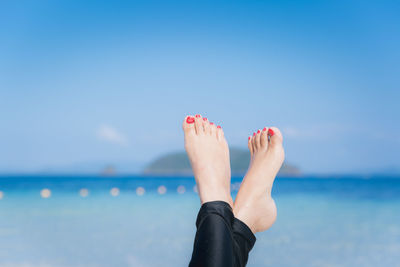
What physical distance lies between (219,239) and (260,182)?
0.62 meters

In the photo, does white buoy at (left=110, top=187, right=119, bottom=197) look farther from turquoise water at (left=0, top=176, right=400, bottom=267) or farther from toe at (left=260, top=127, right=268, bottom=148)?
toe at (left=260, top=127, right=268, bottom=148)

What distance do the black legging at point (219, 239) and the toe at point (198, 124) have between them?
64 centimetres

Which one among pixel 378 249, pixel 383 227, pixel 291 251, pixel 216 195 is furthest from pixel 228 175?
pixel 383 227

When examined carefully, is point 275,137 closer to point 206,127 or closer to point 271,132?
point 271,132

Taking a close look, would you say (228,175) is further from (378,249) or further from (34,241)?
(34,241)

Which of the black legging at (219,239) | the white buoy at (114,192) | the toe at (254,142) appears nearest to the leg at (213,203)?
the black legging at (219,239)

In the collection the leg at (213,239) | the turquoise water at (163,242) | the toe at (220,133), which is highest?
the toe at (220,133)

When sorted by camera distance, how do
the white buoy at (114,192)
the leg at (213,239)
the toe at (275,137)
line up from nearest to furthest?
the leg at (213,239), the toe at (275,137), the white buoy at (114,192)

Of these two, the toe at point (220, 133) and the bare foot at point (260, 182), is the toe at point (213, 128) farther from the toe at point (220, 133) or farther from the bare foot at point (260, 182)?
the bare foot at point (260, 182)

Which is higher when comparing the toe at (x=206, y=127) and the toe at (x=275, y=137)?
the toe at (x=206, y=127)

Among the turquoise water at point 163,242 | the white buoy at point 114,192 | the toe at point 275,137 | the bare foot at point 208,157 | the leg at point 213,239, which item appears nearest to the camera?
the leg at point 213,239

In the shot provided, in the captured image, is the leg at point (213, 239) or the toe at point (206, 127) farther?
the toe at point (206, 127)

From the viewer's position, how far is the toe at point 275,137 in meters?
1.70

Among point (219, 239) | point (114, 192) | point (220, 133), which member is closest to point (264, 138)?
point (220, 133)
